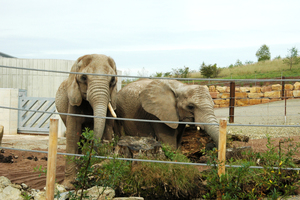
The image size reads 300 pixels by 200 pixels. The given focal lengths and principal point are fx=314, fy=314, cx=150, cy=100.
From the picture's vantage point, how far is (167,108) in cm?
588

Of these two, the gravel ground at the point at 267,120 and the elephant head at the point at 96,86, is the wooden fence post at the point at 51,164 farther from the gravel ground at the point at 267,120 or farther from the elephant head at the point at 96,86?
the gravel ground at the point at 267,120

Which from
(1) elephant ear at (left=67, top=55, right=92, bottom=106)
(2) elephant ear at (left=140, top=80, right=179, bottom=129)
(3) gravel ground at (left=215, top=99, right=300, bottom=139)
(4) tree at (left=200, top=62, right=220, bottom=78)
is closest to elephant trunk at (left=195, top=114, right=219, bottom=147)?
(2) elephant ear at (left=140, top=80, right=179, bottom=129)

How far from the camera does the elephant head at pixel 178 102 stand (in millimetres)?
5504

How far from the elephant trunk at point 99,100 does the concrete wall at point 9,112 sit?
10100 mm

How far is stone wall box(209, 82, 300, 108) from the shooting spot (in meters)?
21.3

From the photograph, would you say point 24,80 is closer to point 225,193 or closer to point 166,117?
point 166,117

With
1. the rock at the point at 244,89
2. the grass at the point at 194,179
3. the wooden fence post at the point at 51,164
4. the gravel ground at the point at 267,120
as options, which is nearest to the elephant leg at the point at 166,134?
the grass at the point at 194,179

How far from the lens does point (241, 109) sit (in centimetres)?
1891

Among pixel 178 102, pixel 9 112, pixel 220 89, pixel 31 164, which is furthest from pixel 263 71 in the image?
pixel 31 164

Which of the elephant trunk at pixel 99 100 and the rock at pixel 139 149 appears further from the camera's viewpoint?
the elephant trunk at pixel 99 100

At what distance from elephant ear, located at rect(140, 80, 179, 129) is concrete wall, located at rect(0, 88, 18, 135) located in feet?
31.2

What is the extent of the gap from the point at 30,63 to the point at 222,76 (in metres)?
19.6

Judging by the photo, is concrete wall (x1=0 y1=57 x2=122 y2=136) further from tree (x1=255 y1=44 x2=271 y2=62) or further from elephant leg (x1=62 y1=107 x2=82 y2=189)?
tree (x1=255 y1=44 x2=271 y2=62)

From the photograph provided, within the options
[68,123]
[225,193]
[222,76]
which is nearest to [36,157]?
[68,123]
